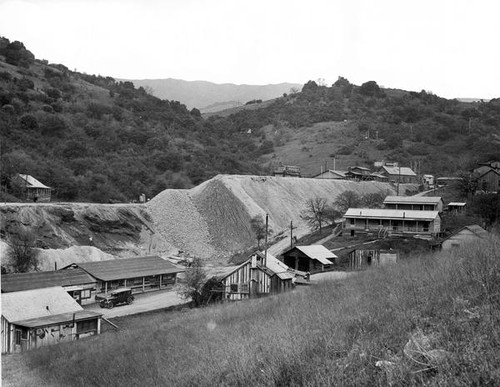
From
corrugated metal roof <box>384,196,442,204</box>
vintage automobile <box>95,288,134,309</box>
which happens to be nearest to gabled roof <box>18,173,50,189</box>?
vintage automobile <box>95,288,134,309</box>

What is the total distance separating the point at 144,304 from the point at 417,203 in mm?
32875

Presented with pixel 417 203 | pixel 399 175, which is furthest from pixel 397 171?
pixel 417 203

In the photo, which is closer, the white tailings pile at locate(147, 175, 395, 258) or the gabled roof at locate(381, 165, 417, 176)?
the white tailings pile at locate(147, 175, 395, 258)

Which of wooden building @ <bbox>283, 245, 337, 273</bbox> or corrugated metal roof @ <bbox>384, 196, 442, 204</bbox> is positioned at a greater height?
corrugated metal roof @ <bbox>384, 196, 442, 204</bbox>

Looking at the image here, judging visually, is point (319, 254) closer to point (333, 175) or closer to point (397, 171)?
point (333, 175)

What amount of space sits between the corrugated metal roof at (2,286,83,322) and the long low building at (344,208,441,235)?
31.4 metres

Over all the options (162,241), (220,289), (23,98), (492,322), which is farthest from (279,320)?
(23,98)

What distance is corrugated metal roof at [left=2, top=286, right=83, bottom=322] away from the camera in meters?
25.7

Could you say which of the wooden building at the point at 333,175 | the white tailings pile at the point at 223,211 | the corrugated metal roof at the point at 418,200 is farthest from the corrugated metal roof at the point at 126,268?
the wooden building at the point at 333,175

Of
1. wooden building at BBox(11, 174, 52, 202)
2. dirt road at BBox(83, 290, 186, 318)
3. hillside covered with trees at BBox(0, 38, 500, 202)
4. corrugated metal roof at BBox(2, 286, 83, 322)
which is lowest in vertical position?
dirt road at BBox(83, 290, 186, 318)

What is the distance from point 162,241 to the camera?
202 feet

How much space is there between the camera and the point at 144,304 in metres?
37.2

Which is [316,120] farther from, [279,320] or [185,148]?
[279,320]

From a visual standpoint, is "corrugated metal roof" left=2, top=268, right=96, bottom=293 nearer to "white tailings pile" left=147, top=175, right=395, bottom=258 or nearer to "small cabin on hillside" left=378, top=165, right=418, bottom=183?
"white tailings pile" left=147, top=175, right=395, bottom=258
